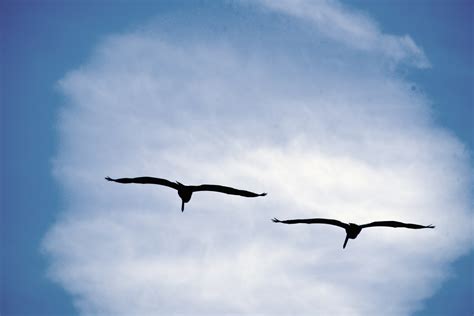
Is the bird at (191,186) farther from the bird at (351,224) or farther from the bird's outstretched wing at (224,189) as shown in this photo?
the bird at (351,224)

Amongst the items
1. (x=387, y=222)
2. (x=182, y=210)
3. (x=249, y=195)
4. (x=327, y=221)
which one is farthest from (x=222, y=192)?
(x=387, y=222)

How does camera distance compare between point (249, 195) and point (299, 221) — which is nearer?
point (249, 195)

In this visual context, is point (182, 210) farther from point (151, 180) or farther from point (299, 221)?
point (299, 221)

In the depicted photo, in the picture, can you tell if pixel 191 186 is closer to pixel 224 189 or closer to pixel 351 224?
pixel 224 189

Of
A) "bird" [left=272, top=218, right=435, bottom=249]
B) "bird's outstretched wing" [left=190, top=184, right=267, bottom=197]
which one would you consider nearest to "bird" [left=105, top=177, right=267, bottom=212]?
"bird's outstretched wing" [left=190, top=184, right=267, bottom=197]

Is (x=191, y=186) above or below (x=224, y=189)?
above

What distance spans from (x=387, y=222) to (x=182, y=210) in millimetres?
9610

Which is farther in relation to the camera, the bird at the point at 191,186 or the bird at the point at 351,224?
the bird at the point at 351,224

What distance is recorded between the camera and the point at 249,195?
27469 millimetres

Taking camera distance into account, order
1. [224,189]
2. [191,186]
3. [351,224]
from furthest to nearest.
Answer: [351,224], [191,186], [224,189]

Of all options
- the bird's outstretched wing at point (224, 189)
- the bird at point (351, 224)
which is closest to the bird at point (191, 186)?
the bird's outstretched wing at point (224, 189)

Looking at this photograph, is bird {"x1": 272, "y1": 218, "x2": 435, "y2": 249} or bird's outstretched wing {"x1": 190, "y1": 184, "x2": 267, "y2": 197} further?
bird {"x1": 272, "y1": 218, "x2": 435, "y2": 249}

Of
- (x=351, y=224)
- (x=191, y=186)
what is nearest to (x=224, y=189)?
(x=191, y=186)

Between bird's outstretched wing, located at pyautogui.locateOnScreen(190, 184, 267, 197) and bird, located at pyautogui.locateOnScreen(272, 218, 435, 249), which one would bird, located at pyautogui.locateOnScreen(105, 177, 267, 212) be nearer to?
bird's outstretched wing, located at pyautogui.locateOnScreen(190, 184, 267, 197)
